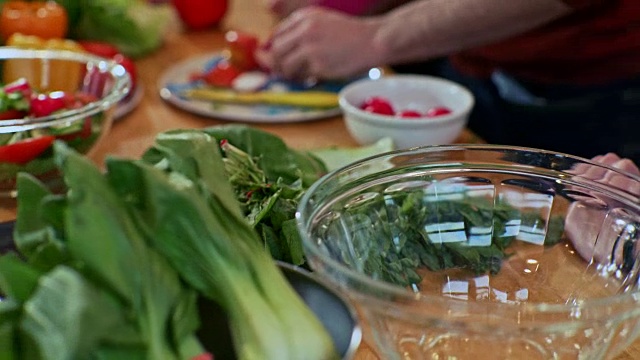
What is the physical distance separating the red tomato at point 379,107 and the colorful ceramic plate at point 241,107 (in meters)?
0.12

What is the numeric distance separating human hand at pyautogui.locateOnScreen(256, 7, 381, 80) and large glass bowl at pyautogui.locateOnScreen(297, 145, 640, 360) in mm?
693

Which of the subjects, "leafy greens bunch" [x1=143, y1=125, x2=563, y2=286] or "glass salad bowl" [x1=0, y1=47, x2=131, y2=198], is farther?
"glass salad bowl" [x1=0, y1=47, x2=131, y2=198]

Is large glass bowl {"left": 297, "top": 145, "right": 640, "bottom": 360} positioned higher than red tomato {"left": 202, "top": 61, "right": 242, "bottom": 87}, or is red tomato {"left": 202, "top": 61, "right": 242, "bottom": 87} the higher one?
large glass bowl {"left": 297, "top": 145, "right": 640, "bottom": 360}

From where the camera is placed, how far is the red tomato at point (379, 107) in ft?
4.16

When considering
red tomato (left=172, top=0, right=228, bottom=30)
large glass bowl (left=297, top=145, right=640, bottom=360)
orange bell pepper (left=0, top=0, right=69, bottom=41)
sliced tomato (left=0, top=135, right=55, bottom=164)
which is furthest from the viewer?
red tomato (left=172, top=0, right=228, bottom=30)

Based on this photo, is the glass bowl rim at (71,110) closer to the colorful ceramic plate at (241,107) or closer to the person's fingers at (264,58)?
the colorful ceramic plate at (241,107)

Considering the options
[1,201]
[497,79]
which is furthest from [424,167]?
[497,79]

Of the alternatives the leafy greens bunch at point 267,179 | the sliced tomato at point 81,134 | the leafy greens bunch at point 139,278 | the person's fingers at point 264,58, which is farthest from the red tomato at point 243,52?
the leafy greens bunch at point 139,278

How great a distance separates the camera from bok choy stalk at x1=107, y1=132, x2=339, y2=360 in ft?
1.76

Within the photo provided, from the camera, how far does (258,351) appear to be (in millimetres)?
536

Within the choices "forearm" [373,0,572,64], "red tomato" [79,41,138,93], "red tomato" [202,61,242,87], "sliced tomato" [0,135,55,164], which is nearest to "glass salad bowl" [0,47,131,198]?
"sliced tomato" [0,135,55,164]

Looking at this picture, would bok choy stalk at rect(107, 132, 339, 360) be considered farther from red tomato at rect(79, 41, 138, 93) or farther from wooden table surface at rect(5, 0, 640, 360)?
red tomato at rect(79, 41, 138, 93)

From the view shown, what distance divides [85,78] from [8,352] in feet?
2.66

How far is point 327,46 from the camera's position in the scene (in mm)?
1468
